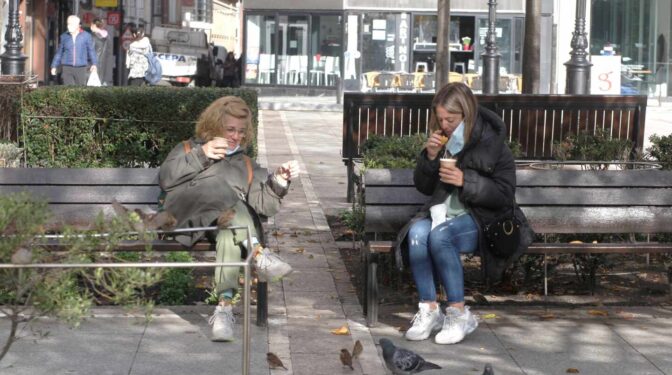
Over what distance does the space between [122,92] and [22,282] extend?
791 centimetres

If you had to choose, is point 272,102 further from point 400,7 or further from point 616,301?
point 616,301

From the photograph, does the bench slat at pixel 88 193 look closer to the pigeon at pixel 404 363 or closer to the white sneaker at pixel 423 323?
the white sneaker at pixel 423 323

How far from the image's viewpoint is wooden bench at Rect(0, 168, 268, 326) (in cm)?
777

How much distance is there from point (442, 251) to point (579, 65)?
11430mm

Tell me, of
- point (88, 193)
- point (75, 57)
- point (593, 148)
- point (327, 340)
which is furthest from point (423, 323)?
point (75, 57)

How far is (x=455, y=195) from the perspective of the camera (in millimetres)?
7293

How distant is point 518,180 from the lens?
26.3 ft

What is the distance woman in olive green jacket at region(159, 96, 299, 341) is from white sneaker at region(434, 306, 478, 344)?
1.09m

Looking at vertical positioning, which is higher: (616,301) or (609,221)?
(609,221)

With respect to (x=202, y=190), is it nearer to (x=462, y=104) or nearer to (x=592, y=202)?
(x=462, y=104)

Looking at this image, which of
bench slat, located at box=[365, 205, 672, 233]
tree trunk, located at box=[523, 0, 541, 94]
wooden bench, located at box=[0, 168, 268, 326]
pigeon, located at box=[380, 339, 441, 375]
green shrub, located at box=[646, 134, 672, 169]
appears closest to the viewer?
pigeon, located at box=[380, 339, 441, 375]

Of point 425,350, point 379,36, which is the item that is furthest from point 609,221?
point 379,36

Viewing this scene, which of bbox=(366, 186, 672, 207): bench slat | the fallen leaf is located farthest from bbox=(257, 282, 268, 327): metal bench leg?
bbox=(366, 186, 672, 207): bench slat

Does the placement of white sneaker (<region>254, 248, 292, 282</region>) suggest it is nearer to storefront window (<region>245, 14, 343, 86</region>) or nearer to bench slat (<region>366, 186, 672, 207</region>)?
bench slat (<region>366, 186, 672, 207</region>)
